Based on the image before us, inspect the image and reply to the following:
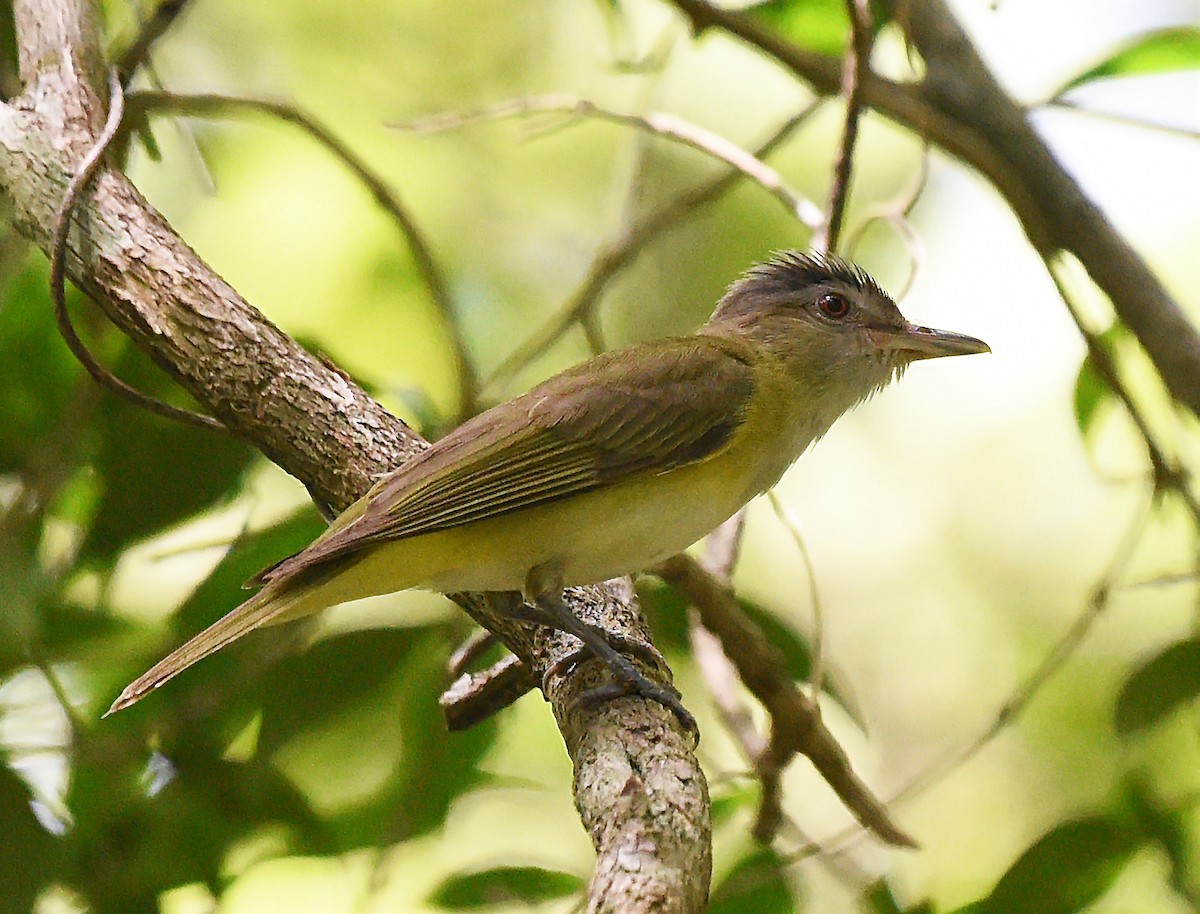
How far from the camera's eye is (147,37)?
9.90 feet

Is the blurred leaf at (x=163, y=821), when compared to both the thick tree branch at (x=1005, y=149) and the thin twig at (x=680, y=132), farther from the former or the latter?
the thick tree branch at (x=1005, y=149)

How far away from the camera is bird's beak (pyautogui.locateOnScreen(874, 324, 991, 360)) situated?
2.97 meters

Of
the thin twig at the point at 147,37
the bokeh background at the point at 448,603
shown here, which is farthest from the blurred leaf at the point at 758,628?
the thin twig at the point at 147,37

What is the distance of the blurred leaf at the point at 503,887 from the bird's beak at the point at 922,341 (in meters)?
1.44

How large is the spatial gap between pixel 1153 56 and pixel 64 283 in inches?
105

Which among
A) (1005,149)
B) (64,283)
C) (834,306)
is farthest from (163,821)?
(1005,149)

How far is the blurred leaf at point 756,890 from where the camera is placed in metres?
2.50

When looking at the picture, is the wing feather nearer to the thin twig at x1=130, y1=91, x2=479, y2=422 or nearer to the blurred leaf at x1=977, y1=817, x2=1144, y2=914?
the thin twig at x1=130, y1=91, x2=479, y2=422

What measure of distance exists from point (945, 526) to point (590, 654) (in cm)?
369

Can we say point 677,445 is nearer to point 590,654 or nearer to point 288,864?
point 590,654

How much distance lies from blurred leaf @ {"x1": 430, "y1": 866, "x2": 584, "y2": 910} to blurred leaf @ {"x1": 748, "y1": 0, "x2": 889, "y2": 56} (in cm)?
236

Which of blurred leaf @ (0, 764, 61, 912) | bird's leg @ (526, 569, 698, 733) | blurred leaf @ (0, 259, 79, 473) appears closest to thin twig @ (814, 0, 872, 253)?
bird's leg @ (526, 569, 698, 733)

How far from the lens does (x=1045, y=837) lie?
2381 millimetres

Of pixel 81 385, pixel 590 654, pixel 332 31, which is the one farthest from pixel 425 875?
pixel 332 31
